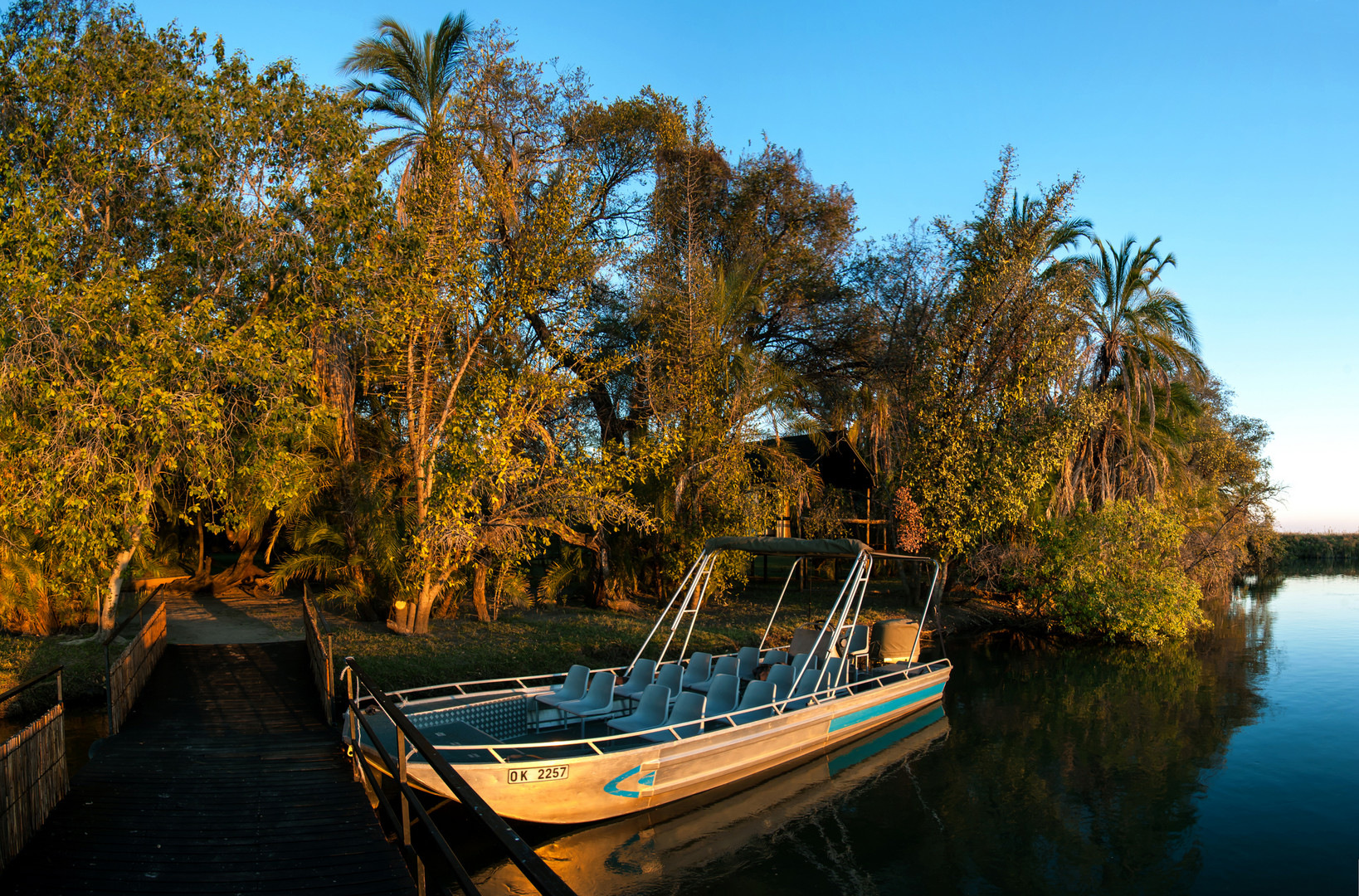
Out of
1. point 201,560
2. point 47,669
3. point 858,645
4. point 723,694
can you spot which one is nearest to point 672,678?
point 723,694

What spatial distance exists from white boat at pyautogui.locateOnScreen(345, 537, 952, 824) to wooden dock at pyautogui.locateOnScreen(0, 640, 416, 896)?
92cm

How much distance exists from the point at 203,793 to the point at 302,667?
6425 millimetres

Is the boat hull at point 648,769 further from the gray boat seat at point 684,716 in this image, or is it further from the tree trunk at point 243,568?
the tree trunk at point 243,568

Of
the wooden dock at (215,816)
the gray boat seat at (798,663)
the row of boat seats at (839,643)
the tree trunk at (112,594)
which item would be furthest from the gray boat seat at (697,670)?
the tree trunk at (112,594)

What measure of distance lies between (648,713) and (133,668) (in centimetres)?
714

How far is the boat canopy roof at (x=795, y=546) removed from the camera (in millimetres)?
13836

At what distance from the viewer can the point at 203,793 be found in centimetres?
778

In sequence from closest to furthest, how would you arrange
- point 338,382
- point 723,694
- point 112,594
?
1. point 723,694
2. point 112,594
3. point 338,382

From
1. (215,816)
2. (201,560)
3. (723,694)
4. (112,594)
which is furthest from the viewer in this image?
(201,560)

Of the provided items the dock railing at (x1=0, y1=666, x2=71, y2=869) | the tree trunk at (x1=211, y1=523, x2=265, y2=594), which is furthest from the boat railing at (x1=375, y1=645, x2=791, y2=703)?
the tree trunk at (x1=211, y1=523, x2=265, y2=594)

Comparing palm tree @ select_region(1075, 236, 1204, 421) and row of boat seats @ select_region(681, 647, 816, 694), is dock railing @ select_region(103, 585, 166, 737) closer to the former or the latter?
row of boat seats @ select_region(681, 647, 816, 694)

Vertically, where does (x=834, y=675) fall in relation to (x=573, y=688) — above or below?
below

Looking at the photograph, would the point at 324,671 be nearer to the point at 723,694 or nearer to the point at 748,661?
the point at 723,694

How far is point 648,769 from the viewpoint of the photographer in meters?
10.1
